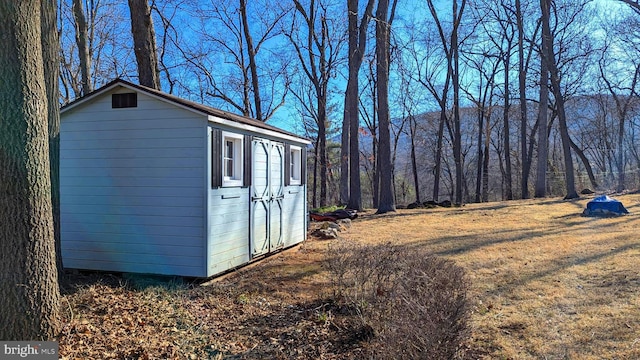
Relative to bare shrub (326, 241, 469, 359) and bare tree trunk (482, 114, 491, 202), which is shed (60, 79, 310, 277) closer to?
bare shrub (326, 241, 469, 359)

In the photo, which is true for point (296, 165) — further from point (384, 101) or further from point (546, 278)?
point (384, 101)

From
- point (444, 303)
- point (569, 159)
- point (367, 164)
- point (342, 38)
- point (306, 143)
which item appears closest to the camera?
point (444, 303)

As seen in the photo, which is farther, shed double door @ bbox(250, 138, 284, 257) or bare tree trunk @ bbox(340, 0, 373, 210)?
bare tree trunk @ bbox(340, 0, 373, 210)

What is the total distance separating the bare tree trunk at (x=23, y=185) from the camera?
278 cm

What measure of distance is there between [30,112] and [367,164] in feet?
109

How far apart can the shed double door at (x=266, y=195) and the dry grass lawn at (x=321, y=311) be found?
14.0 inches

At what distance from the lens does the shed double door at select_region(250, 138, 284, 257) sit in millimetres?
6410

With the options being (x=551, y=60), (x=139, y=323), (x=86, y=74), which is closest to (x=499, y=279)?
(x=139, y=323)

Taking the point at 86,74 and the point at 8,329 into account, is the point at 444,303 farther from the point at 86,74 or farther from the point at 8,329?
the point at 86,74

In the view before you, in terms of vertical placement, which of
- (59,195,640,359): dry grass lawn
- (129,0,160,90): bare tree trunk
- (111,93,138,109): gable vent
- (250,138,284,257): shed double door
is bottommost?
(59,195,640,359): dry grass lawn

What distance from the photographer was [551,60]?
18.0 metres

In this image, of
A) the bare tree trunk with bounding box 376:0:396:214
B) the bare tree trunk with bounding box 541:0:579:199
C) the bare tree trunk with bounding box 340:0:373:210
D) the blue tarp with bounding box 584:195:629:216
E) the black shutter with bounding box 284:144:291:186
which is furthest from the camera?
the bare tree trunk with bounding box 541:0:579:199

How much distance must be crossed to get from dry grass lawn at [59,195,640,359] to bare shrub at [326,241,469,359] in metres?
0.33

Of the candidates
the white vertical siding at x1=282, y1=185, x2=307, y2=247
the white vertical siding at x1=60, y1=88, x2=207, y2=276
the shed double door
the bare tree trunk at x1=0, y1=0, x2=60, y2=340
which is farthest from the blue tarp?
the bare tree trunk at x1=0, y1=0, x2=60, y2=340
